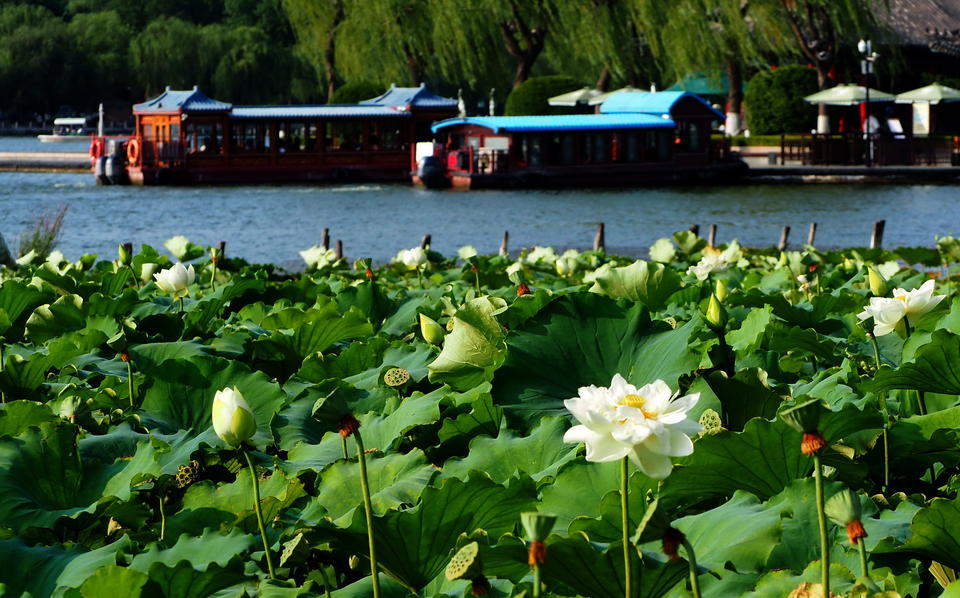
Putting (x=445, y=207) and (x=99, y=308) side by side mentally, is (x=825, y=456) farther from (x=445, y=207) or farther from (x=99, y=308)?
(x=445, y=207)

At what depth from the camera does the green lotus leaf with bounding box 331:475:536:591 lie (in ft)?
5.51

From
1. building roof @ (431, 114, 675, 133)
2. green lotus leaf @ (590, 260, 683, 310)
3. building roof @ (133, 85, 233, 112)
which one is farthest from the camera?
building roof @ (133, 85, 233, 112)

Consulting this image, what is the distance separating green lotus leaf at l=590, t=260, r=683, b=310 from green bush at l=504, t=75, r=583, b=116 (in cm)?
3696

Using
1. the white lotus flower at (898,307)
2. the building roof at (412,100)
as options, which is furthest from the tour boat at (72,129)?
the white lotus flower at (898,307)

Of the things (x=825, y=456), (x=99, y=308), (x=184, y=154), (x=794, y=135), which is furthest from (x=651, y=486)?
(x=794, y=135)

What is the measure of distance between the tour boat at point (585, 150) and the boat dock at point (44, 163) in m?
13.2

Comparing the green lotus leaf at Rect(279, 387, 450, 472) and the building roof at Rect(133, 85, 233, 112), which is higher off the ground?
the building roof at Rect(133, 85, 233, 112)

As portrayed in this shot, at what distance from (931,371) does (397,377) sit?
1078mm

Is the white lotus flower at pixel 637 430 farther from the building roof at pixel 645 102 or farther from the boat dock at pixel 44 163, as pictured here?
the boat dock at pixel 44 163

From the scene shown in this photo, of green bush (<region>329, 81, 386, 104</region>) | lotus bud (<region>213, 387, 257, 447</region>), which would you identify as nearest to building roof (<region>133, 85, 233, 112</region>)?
green bush (<region>329, 81, 386, 104</region>)

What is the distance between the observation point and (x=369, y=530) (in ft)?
5.23

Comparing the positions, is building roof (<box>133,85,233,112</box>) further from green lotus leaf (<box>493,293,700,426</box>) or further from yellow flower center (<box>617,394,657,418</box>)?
yellow flower center (<box>617,394,657,418</box>)

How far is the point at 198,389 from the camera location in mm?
2617

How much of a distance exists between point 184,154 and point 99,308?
34019 millimetres
